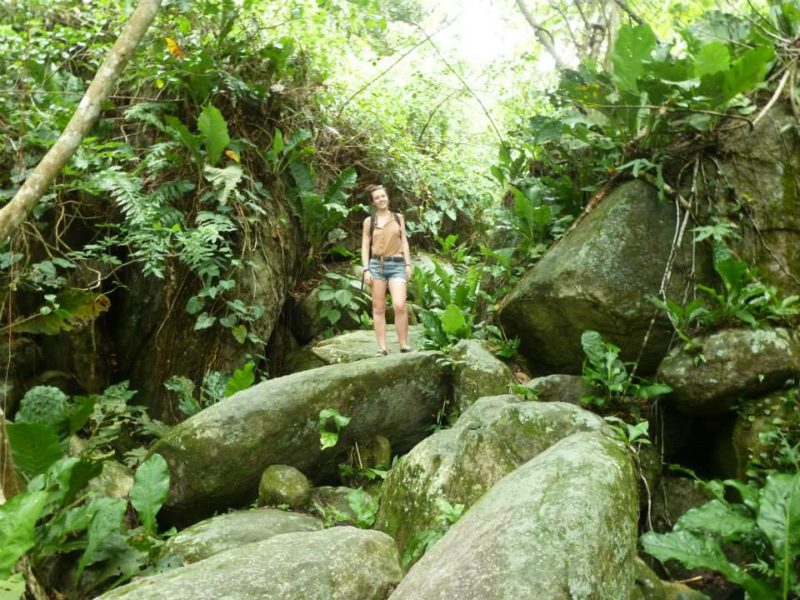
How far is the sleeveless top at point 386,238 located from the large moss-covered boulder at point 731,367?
3050 millimetres

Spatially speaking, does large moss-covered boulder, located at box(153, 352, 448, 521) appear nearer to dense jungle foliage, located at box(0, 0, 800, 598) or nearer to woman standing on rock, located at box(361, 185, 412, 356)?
dense jungle foliage, located at box(0, 0, 800, 598)

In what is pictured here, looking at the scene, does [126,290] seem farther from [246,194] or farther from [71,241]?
[246,194]

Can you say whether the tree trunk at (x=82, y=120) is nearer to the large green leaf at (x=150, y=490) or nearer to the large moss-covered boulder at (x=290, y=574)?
the large green leaf at (x=150, y=490)

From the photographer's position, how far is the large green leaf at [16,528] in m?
2.71

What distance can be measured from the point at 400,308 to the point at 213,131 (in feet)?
9.63

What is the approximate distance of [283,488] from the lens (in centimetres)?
471

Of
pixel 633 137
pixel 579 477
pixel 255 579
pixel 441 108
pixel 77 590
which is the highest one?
pixel 441 108

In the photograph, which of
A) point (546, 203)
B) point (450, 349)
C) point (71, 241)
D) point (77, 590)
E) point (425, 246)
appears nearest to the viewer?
point (77, 590)

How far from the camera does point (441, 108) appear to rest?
490 inches

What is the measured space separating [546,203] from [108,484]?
460cm

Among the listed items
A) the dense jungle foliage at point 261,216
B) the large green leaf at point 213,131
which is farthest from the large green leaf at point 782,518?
the large green leaf at point 213,131

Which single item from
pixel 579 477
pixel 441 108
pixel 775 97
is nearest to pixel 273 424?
pixel 579 477

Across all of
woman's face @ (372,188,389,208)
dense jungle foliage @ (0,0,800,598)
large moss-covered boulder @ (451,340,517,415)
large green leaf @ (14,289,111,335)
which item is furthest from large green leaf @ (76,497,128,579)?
woman's face @ (372,188,389,208)

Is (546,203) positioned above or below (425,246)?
above
